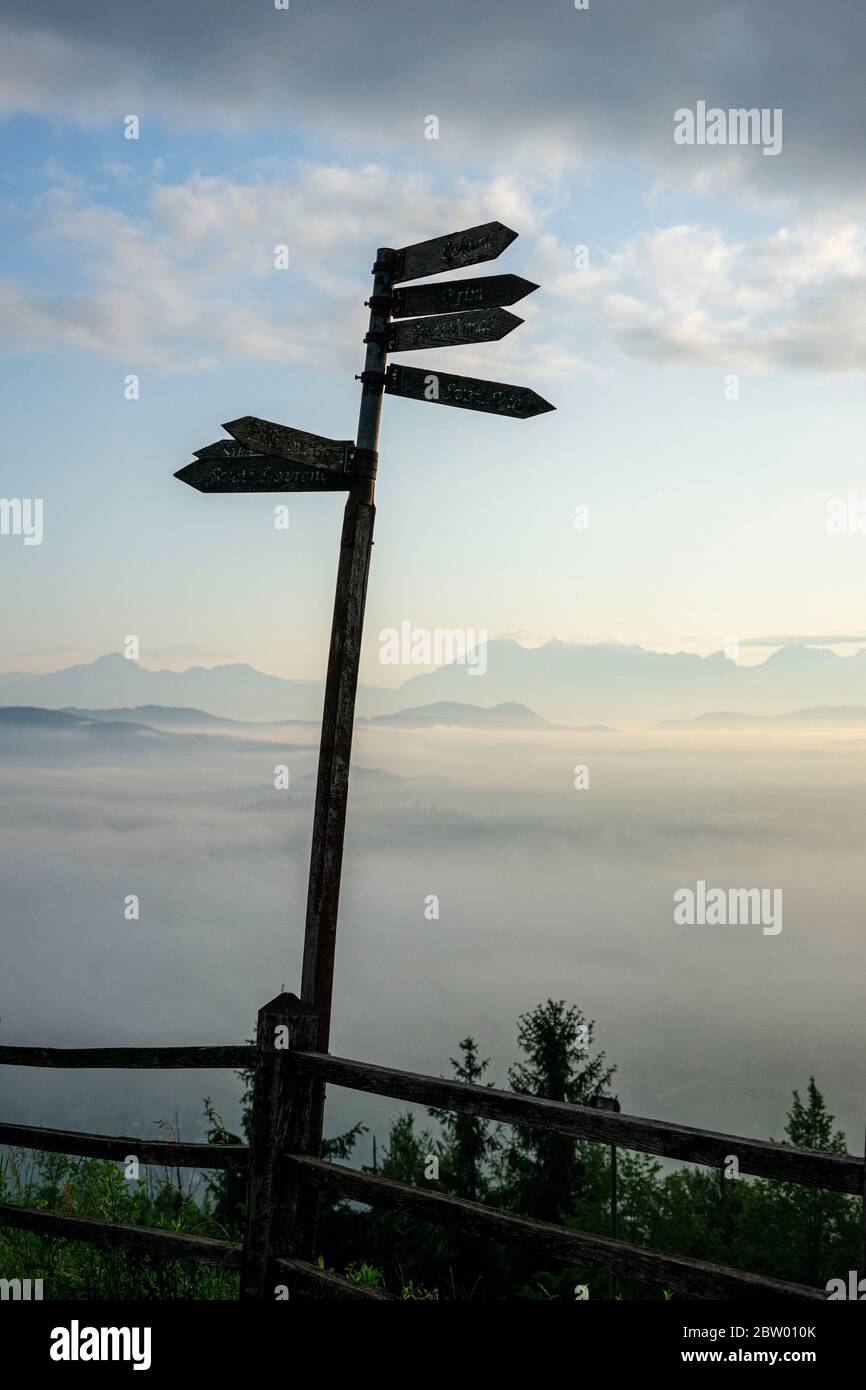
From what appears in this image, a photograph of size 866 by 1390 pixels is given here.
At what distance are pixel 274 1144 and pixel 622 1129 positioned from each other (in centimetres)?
191

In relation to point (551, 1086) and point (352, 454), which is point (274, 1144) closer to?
point (352, 454)

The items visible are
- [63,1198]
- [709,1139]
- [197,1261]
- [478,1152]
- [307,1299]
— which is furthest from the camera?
[478,1152]

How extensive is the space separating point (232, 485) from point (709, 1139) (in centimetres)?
416

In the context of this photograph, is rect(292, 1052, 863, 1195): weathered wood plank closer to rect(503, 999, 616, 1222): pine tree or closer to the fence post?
the fence post

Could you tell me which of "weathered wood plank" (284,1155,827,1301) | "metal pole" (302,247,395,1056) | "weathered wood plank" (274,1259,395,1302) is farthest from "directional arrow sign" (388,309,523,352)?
"weathered wood plank" (274,1259,395,1302)

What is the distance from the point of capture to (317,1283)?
5.02 meters

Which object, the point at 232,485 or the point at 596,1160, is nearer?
the point at 232,485

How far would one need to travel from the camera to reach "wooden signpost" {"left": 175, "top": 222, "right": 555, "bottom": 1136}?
618 cm

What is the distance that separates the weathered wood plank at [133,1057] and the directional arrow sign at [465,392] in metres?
3.44

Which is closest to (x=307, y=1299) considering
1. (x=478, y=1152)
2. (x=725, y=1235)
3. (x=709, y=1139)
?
(x=709, y=1139)

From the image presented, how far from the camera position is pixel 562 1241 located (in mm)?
4227

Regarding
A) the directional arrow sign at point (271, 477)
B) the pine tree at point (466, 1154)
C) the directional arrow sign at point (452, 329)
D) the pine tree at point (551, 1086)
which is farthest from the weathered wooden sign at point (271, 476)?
the pine tree at point (466, 1154)
